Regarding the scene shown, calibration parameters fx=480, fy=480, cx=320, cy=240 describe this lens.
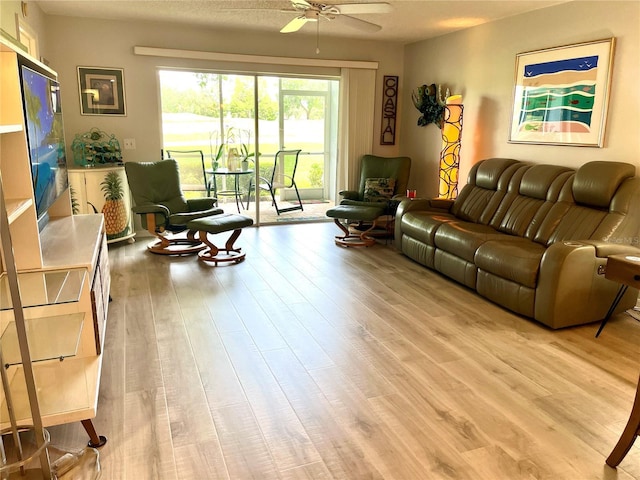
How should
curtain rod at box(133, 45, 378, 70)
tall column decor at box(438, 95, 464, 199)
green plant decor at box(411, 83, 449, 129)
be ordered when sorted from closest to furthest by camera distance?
tall column decor at box(438, 95, 464, 199), curtain rod at box(133, 45, 378, 70), green plant decor at box(411, 83, 449, 129)

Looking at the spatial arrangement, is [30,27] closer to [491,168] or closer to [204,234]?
[204,234]

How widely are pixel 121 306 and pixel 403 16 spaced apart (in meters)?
3.81

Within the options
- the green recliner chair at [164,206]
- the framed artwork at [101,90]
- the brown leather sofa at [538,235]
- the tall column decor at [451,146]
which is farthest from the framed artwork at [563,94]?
the framed artwork at [101,90]

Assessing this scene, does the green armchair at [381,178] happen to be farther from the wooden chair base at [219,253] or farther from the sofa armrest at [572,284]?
the sofa armrest at [572,284]

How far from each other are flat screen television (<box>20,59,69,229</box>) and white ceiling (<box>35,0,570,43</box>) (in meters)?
1.71

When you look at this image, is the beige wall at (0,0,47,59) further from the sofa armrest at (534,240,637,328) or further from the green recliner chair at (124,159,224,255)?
the sofa armrest at (534,240,637,328)

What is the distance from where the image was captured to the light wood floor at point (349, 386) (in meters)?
2.00

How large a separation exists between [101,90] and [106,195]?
1.27 meters

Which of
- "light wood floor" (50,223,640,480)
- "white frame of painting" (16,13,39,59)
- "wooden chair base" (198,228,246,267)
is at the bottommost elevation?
"light wood floor" (50,223,640,480)

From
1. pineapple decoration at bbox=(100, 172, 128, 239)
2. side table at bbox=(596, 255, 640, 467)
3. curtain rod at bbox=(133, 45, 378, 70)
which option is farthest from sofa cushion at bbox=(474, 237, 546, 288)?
pineapple decoration at bbox=(100, 172, 128, 239)

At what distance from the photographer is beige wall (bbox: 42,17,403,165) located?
518 cm

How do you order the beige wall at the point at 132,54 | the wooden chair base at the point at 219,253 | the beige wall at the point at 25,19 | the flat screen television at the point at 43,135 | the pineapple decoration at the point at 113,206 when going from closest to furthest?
the flat screen television at the point at 43,135 < the beige wall at the point at 25,19 < the wooden chair base at the point at 219,253 < the pineapple decoration at the point at 113,206 < the beige wall at the point at 132,54

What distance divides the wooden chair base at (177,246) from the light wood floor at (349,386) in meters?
0.87

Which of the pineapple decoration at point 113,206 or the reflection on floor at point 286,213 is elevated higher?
the pineapple decoration at point 113,206
